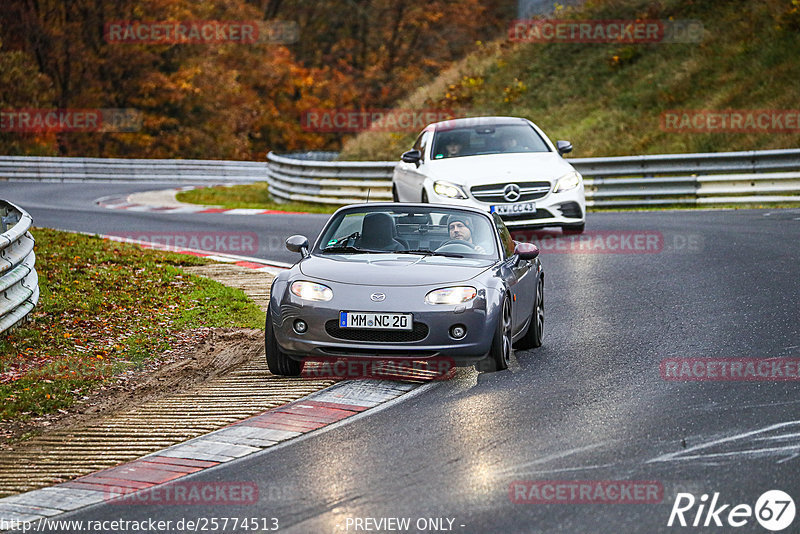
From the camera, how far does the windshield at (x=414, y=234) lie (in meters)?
9.75

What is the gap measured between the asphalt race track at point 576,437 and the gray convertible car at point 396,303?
35 cm

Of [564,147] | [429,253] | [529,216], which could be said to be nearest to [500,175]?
[529,216]

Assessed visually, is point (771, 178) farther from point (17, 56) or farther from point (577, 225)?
point (17, 56)

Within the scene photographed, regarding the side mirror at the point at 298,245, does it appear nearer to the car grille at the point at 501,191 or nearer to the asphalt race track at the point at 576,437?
the asphalt race track at the point at 576,437

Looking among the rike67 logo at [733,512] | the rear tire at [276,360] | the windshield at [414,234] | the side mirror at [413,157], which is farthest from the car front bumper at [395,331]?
the side mirror at [413,157]

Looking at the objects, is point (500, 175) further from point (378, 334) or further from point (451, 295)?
point (378, 334)

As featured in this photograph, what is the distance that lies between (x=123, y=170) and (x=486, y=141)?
28.6m

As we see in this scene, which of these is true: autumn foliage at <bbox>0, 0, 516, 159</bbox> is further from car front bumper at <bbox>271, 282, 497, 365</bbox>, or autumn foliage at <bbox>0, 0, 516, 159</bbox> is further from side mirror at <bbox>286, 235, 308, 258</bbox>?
car front bumper at <bbox>271, 282, 497, 365</bbox>

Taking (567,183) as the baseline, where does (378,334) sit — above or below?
above

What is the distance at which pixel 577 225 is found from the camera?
17.2m

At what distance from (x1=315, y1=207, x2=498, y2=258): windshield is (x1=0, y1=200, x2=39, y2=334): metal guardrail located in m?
2.91

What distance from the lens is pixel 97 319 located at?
11.5 metres

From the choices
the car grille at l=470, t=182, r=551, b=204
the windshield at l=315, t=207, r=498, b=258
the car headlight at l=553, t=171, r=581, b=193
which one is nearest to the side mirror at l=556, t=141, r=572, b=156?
the car headlight at l=553, t=171, r=581, b=193

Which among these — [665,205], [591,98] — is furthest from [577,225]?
[591,98]
